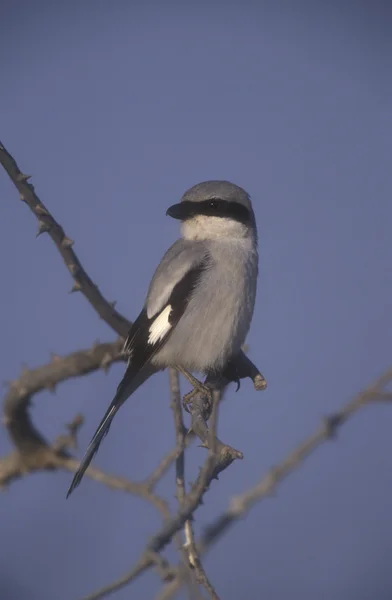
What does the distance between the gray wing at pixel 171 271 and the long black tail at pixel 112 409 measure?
24 cm

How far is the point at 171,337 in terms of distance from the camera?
9.39 feet

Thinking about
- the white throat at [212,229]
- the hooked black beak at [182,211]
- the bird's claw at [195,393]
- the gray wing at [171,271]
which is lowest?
the bird's claw at [195,393]

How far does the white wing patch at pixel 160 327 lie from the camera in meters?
2.81

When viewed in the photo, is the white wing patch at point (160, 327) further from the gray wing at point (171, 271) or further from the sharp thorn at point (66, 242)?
the sharp thorn at point (66, 242)

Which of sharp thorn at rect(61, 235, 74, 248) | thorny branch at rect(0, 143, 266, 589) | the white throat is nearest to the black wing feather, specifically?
thorny branch at rect(0, 143, 266, 589)

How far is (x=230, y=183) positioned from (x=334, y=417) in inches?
93.5

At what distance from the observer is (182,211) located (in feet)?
10.3

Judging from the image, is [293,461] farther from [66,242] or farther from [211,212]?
[211,212]

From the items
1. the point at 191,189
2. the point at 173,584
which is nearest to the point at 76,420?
A: the point at 191,189

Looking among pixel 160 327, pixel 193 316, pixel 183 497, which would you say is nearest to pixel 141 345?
pixel 160 327

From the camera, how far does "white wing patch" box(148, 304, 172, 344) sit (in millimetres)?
2812

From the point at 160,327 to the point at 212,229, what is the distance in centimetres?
53

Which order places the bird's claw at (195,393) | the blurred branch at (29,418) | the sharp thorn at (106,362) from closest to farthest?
the bird's claw at (195,393) < the blurred branch at (29,418) < the sharp thorn at (106,362)

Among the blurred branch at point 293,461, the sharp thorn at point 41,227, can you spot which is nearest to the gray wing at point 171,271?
the sharp thorn at point 41,227
